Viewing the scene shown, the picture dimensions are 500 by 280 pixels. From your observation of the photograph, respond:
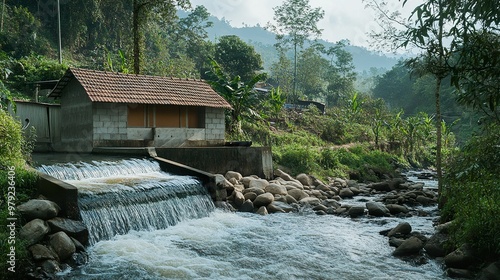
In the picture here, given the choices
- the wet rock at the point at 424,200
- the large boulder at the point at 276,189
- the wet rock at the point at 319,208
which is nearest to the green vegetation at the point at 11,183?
the large boulder at the point at 276,189

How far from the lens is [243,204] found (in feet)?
41.0

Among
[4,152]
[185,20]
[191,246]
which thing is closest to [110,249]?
[191,246]

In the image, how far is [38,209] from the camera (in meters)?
7.71

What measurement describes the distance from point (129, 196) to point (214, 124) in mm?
9438

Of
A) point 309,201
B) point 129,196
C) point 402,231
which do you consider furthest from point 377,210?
point 129,196

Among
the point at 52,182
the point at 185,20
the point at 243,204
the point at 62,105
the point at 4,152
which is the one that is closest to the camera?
the point at 52,182

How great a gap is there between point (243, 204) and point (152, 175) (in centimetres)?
287

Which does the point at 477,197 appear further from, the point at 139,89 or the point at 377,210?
the point at 139,89

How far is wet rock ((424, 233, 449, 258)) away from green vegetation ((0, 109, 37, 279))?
24.5 ft

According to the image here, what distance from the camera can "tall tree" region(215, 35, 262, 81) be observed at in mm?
35094

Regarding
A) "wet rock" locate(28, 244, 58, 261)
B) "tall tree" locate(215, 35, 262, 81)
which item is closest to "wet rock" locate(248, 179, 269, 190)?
"wet rock" locate(28, 244, 58, 261)

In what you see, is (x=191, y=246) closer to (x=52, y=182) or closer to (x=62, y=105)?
(x=52, y=182)

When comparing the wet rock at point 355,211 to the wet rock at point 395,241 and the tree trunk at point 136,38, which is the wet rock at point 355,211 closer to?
the wet rock at point 395,241

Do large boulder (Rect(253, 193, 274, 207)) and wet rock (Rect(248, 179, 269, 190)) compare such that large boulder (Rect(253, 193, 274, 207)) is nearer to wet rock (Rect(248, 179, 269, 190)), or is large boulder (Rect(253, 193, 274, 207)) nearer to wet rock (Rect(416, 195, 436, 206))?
wet rock (Rect(248, 179, 269, 190))
